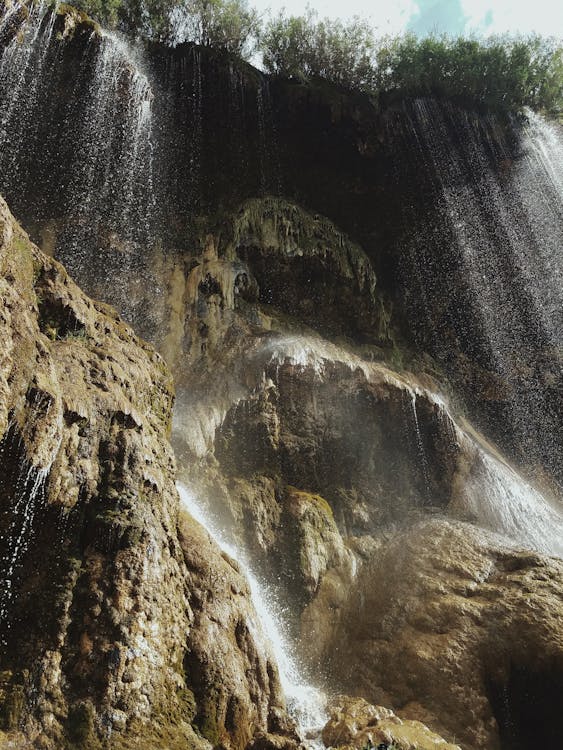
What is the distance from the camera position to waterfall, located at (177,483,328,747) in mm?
5566

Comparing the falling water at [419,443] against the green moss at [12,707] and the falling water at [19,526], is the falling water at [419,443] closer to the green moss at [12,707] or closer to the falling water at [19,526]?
the falling water at [19,526]

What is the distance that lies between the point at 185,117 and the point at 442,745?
50.5 feet

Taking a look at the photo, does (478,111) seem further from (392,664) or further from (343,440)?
(392,664)

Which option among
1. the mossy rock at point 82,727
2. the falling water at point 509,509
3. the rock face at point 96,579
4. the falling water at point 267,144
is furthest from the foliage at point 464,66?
the mossy rock at point 82,727

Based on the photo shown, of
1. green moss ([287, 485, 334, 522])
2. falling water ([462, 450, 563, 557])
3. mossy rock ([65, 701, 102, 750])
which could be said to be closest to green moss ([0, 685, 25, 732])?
mossy rock ([65, 701, 102, 750])

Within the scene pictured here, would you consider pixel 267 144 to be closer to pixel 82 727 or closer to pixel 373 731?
pixel 373 731

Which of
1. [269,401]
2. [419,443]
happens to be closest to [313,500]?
[269,401]

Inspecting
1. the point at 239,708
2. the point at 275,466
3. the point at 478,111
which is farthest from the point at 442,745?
the point at 478,111

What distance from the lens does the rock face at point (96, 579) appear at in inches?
134

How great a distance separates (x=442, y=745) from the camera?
475cm

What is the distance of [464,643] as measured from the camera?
7.05 m

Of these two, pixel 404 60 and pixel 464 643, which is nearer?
pixel 464 643

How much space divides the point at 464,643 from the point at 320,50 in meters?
18.1

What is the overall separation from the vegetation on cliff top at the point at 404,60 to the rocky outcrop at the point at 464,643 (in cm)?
1542
